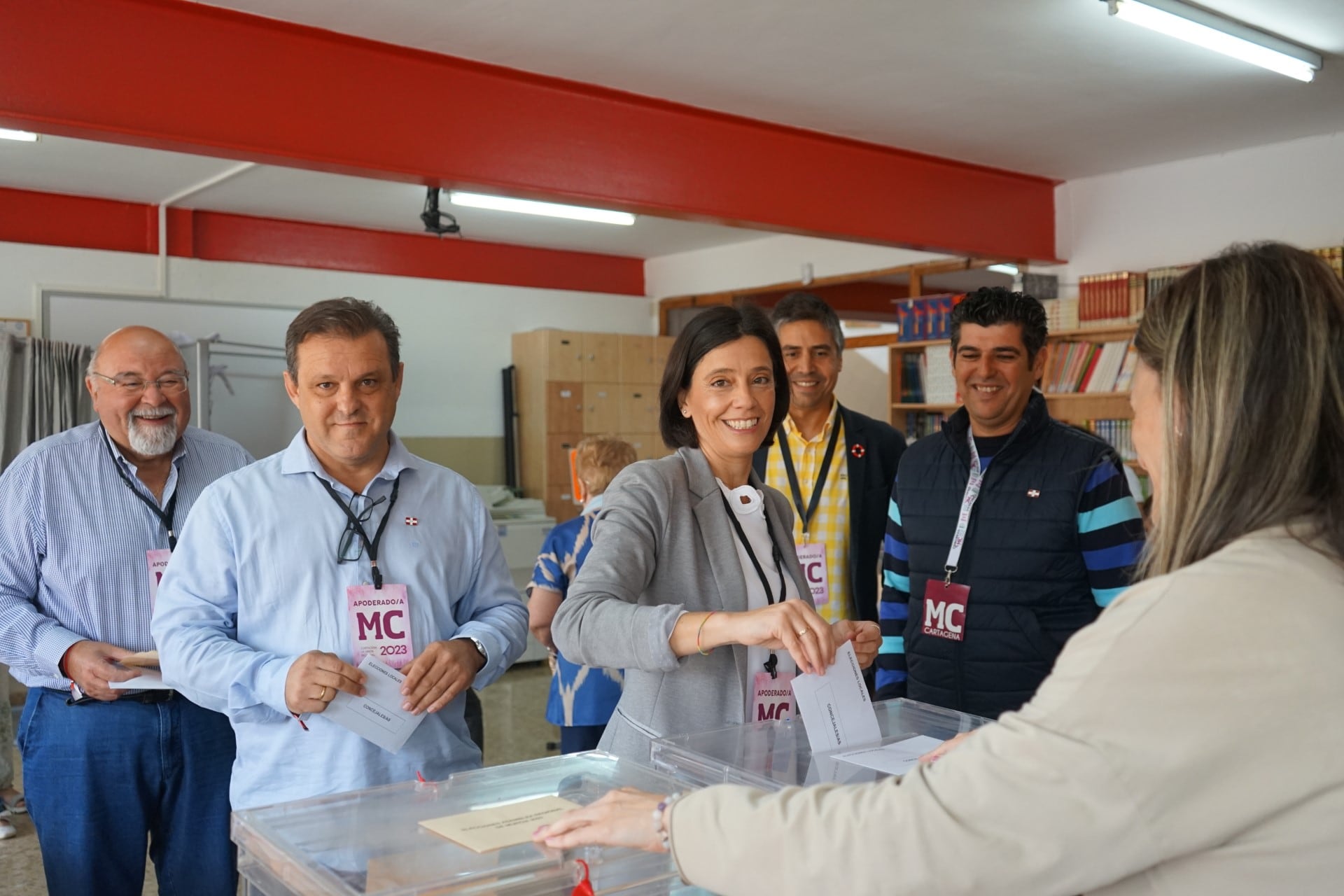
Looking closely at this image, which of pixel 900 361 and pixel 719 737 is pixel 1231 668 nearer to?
pixel 719 737

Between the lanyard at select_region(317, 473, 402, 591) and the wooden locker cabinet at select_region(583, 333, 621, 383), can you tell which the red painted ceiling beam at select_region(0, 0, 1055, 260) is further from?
the wooden locker cabinet at select_region(583, 333, 621, 383)

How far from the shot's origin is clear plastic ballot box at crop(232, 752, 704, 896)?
3.76 ft

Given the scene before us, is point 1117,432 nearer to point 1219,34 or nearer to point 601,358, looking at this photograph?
point 1219,34

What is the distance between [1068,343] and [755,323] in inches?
212

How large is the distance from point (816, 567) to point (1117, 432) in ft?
15.4

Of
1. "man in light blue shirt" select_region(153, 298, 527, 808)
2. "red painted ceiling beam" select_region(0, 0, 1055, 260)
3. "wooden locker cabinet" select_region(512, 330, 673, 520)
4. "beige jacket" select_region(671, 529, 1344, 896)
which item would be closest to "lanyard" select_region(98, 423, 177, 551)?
"man in light blue shirt" select_region(153, 298, 527, 808)

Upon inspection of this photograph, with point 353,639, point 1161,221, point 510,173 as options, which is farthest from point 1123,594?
point 1161,221

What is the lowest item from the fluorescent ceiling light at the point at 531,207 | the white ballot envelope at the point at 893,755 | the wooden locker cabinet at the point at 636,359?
the white ballot envelope at the point at 893,755

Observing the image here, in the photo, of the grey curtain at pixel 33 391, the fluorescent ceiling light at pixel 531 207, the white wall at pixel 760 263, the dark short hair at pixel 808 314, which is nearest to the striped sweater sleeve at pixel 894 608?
the dark short hair at pixel 808 314

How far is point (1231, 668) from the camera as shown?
0.85m

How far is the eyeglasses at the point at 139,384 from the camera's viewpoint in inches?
113

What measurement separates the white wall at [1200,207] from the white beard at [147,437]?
545 cm

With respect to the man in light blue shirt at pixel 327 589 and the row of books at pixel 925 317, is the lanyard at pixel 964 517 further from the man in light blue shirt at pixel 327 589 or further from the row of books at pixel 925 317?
the row of books at pixel 925 317

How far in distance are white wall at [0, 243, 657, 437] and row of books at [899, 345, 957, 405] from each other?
11.0 ft
